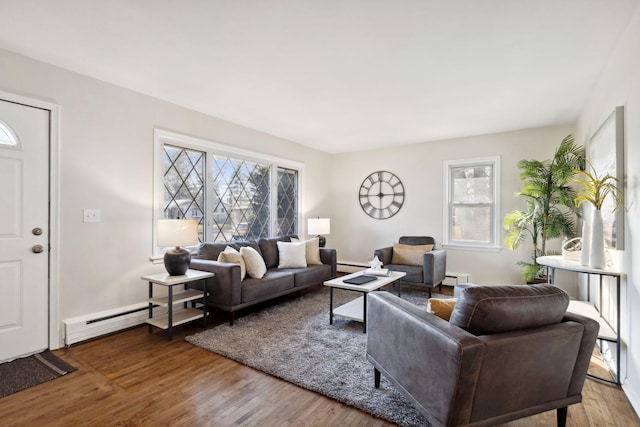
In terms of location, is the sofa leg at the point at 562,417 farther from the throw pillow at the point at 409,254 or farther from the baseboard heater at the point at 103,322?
the baseboard heater at the point at 103,322

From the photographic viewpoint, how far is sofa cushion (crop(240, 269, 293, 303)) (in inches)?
129

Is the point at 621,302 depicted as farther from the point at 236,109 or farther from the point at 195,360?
the point at 236,109

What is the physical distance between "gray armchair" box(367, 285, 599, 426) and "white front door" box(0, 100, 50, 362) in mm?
2859

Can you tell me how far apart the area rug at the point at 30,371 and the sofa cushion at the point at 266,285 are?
145 cm

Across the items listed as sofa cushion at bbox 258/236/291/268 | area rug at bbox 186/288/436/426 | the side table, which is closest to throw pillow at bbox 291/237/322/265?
sofa cushion at bbox 258/236/291/268

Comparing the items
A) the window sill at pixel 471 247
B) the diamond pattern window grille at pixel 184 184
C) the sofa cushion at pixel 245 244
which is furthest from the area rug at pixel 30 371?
the window sill at pixel 471 247

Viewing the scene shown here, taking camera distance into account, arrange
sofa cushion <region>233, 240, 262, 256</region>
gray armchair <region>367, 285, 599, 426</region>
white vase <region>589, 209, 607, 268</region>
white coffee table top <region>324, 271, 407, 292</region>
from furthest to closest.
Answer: sofa cushion <region>233, 240, 262, 256</region>, white coffee table top <region>324, 271, 407, 292</region>, white vase <region>589, 209, 607, 268</region>, gray armchair <region>367, 285, 599, 426</region>

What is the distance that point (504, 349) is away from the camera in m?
1.35

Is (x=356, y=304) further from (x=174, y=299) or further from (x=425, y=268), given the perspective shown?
(x=174, y=299)

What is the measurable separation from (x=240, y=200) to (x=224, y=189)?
32 centimetres

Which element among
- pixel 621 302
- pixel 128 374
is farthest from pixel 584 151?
pixel 128 374

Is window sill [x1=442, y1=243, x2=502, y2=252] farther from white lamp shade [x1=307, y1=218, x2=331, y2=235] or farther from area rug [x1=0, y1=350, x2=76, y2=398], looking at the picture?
area rug [x1=0, y1=350, x2=76, y2=398]

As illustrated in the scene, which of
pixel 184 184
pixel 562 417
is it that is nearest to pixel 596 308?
pixel 562 417

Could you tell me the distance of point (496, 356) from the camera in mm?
1343
